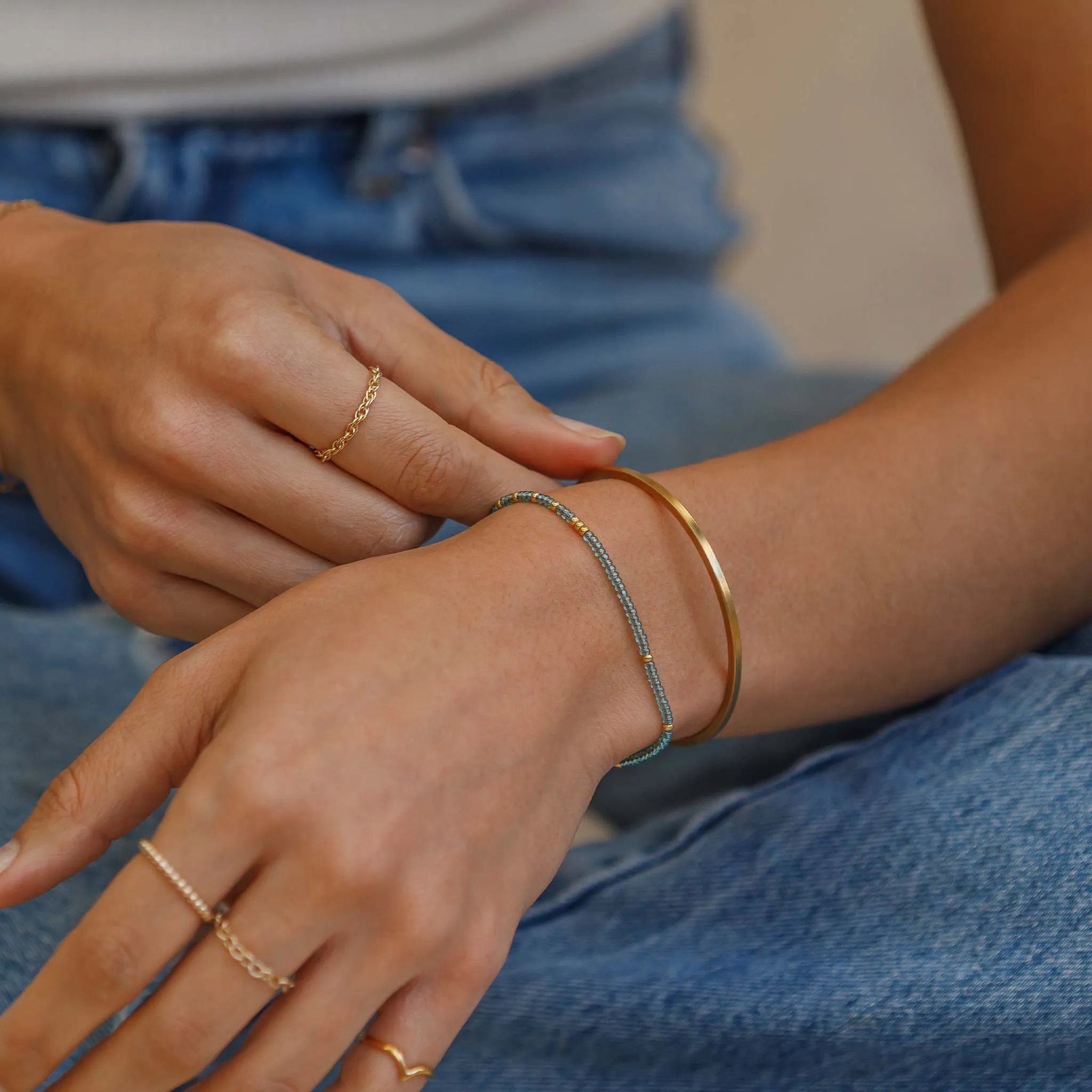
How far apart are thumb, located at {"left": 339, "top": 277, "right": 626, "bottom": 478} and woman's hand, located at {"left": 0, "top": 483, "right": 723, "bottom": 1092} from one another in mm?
102

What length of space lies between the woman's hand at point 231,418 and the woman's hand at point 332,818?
0.24 feet

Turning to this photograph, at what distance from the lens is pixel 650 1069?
0.69 m

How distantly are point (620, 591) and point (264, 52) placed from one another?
68cm

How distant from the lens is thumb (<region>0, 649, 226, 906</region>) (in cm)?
54

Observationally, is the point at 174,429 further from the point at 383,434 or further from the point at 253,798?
the point at 253,798

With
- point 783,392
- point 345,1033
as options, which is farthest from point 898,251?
point 345,1033

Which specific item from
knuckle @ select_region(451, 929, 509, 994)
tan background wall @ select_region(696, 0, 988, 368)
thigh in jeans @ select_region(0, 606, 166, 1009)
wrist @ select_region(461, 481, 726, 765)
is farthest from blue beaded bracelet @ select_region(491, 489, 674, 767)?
tan background wall @ select_region(696, 0, 988, 368)

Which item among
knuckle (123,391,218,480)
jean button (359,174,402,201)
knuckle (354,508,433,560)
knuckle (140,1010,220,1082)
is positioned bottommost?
knuckle (140,1010,220,1082)

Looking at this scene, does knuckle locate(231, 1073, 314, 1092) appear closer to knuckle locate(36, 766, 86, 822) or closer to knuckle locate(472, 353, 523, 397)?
knuckle locate(36, 766, 86, 822)

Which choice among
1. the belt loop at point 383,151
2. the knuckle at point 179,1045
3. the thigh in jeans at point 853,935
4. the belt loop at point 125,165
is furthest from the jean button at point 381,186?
the knuckle at point 179,1045

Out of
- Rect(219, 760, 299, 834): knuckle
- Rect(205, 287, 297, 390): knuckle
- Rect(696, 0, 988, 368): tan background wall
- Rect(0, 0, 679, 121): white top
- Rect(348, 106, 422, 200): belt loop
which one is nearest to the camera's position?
Rect(219, 760, 299, 834): knuckle

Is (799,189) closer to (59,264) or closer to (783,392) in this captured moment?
(783,392)

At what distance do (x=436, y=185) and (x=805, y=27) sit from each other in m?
1.32

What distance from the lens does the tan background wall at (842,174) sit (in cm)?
200
